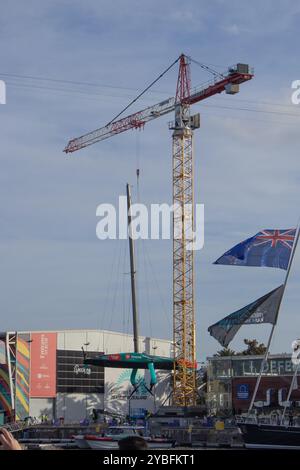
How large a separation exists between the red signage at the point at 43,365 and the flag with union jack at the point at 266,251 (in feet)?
131

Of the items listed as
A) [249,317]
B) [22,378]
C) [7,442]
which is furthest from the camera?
[22,378]

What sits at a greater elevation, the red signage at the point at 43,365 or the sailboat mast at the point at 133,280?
the sailboat mast at the point at 133,280

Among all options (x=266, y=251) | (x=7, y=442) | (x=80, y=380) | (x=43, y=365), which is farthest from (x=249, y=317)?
(x=80, y=380)

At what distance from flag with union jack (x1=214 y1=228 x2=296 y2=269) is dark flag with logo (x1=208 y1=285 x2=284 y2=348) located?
2.35 m

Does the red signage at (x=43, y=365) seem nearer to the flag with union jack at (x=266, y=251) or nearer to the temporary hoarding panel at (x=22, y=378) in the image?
the temporary hoarding panel at (x=22, y=378)

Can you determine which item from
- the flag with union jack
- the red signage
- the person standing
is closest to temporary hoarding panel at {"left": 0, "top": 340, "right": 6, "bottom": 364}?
the red signage

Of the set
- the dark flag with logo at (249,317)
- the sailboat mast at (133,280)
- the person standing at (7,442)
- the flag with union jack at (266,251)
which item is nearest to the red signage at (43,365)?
the sailboat mast at (133,280)

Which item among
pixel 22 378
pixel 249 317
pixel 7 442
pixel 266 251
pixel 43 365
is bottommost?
pixel 7 442

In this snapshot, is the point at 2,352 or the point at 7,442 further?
the point at 2,352

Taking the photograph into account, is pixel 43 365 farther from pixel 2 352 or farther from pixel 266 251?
pixel 266 251

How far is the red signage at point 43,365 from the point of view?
87.4 m

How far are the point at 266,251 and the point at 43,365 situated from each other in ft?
139

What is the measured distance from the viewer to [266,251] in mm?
52281
